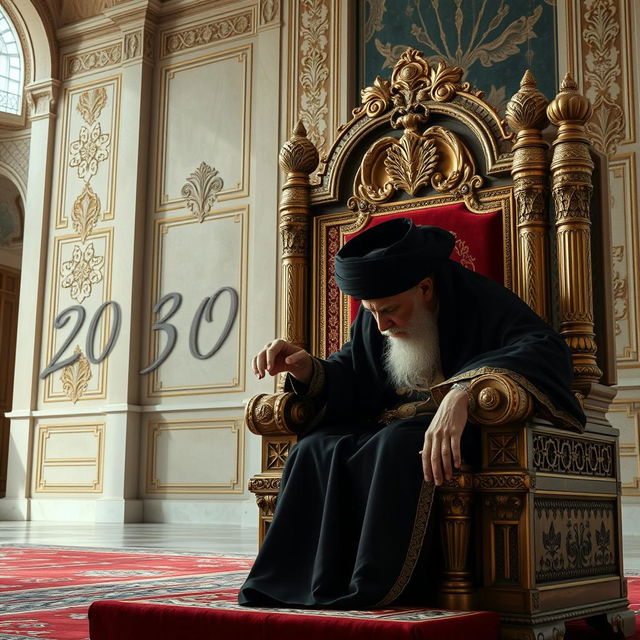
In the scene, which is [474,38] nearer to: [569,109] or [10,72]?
[569,109]

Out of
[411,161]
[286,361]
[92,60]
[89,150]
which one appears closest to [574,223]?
[411,161]

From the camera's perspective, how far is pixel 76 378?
32.2 ft

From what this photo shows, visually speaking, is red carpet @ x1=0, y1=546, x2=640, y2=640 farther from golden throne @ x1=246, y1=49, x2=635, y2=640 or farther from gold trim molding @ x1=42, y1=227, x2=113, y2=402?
gold trim molding @ x1=42, y1=227, x2=113, y2=402

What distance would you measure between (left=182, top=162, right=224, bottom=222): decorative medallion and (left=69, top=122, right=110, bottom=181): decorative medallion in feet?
3.98

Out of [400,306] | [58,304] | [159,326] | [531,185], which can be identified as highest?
[58,304]

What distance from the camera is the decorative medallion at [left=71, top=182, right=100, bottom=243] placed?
32.9 feet

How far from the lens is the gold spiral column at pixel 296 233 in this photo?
124 inches

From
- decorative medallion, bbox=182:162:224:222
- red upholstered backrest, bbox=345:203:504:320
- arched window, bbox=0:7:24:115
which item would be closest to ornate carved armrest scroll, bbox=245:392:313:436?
red upholstered backrest, bbox=345:203:504:320

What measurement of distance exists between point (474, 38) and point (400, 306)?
6.15m

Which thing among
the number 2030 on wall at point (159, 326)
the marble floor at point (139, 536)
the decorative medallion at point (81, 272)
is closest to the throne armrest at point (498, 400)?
the marble floor at point (139, 536)

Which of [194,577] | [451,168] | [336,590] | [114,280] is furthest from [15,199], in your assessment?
[336,590]

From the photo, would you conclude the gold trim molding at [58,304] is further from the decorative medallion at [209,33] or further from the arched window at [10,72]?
the arched window at [10,72]

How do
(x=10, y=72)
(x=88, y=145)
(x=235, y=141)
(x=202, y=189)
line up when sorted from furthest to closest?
(x=10, y=72) < (x=88, y=145) < (x=202, y=189) < (x=235, y=141)

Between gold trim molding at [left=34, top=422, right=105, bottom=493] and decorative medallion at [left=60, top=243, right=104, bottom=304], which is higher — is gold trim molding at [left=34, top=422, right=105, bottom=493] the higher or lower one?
the lower one
